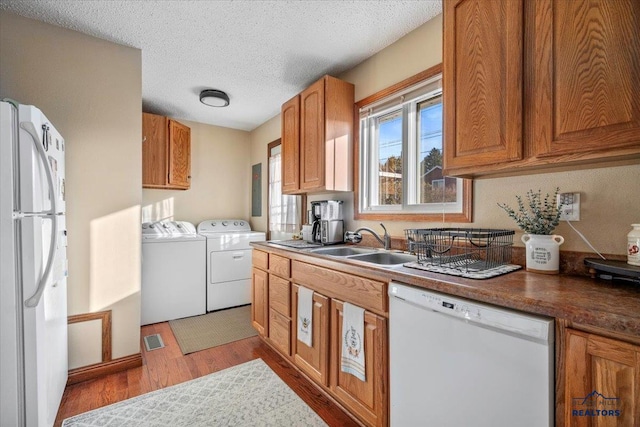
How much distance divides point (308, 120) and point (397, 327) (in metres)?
1.87

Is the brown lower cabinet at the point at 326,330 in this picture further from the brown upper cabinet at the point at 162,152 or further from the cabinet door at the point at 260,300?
the brown upper cabinet at the point at 162,152

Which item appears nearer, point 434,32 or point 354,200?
point 434,32

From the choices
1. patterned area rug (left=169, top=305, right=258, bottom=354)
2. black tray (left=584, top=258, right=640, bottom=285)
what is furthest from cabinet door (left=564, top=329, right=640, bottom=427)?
patterned area rug (left=169, top=305, right=258, bottom=354)

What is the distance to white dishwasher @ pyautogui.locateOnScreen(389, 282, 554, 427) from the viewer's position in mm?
874

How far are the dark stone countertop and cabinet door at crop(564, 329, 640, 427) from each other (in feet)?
0.17

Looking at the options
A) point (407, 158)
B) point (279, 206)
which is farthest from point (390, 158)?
point (279, 206)

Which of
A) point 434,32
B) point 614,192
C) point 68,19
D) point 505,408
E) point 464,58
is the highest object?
point 68,19

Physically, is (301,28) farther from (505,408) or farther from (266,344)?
(266,344)

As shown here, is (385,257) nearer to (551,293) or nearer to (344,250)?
(344,250)

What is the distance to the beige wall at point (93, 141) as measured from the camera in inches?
77.0

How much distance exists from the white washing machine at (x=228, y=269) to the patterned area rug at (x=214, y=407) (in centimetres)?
147

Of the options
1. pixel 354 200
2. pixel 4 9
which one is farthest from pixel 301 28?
Result: pixel 4 9

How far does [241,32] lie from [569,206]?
86.7 inches

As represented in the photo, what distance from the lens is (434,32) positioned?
1.89 meters
